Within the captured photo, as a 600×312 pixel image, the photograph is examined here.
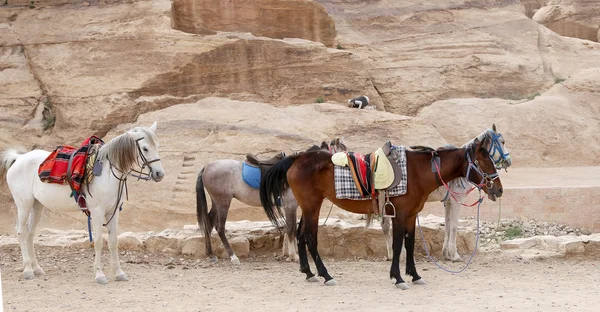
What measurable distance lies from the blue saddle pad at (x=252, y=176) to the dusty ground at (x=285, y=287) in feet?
3.63

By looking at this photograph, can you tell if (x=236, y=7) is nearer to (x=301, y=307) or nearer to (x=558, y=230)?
(x=558, y=230)

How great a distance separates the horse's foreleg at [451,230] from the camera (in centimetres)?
1053

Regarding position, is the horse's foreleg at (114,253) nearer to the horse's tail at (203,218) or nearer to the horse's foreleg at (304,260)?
the horse's tail at (203,218)

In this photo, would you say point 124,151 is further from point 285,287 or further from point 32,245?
point 285,287

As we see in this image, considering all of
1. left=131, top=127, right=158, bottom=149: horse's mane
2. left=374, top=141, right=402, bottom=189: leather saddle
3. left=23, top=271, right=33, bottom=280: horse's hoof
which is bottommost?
left=23, top=271, right=33, bottom=280: horse's hoof

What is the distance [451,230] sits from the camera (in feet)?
34.9

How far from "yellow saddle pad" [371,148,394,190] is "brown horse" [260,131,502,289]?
215mm

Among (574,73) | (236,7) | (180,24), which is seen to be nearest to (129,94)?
(180,24)

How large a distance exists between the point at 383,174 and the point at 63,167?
3.72 m

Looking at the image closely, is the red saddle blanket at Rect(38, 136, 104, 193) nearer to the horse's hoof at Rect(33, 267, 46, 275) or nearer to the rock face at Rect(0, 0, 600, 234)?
the horse's hoof at Rect(33, 267, 46, 275)

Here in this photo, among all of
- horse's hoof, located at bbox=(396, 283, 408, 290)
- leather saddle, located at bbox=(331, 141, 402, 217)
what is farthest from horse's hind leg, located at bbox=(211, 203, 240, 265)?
horse's hoof, located at bbox=(396, 283, 408, 290)

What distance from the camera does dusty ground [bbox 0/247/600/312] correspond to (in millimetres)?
7543

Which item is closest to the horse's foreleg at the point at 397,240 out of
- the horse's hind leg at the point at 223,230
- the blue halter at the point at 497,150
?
the blue halter at the point at 497,150

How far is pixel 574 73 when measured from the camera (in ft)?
77.0
